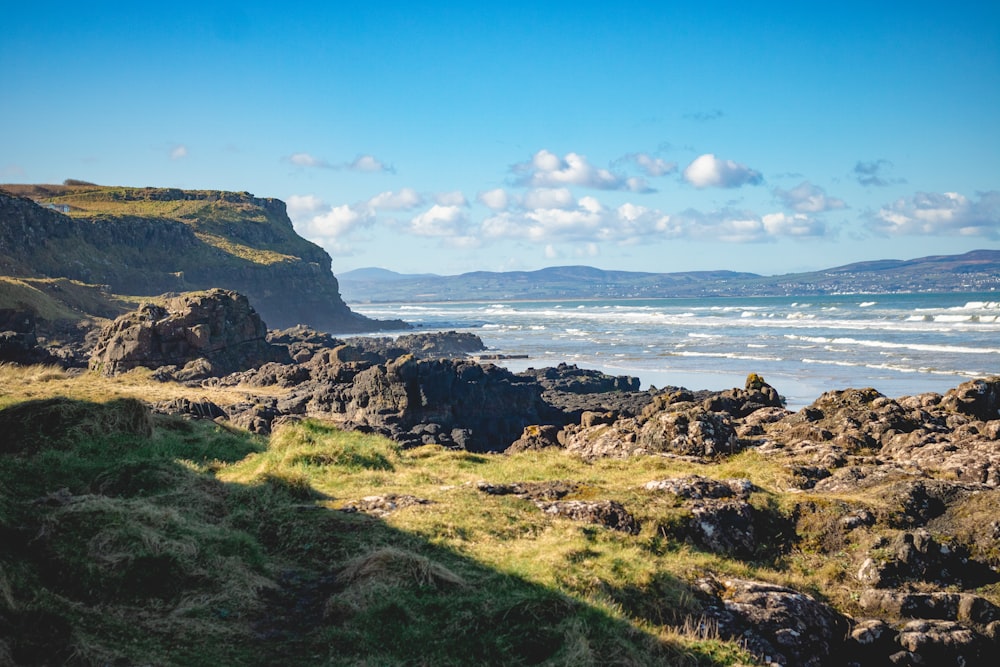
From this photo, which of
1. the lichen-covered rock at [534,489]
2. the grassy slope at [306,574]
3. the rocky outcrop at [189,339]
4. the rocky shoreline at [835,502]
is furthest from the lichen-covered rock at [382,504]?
the rocky outcrop at [189,339]

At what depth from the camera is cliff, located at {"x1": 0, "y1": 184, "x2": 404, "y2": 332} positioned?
273ft

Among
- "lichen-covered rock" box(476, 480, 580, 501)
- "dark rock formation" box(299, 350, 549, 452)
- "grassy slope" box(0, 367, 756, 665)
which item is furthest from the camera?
"dark rock formation" box(299, 350, 549, 452)

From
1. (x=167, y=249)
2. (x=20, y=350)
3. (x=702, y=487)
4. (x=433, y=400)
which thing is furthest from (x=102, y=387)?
(x=167, y=249)

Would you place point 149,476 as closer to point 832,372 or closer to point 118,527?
point 118,527

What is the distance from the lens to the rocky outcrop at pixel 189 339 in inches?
1598

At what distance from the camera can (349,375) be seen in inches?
1346

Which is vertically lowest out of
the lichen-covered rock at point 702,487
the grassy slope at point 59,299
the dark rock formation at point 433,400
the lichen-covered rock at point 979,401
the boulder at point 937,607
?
the dark rock formation at point 433,400

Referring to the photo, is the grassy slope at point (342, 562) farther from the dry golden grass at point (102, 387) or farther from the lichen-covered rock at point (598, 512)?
the dry golden grass at point (102, 387)

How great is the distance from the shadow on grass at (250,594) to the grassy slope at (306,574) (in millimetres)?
20

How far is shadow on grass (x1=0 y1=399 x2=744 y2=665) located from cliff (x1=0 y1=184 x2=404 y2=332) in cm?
7952

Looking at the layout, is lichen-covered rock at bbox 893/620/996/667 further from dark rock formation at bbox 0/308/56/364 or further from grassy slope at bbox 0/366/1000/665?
dark rock formation at bbox 0/308/56/364

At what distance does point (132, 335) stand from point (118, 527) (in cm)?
3710

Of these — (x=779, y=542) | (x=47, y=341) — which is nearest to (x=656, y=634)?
(x=779, y=542)

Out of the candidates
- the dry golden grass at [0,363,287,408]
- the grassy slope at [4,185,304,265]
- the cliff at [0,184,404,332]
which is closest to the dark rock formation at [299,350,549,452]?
the dry golden grass at [0,363,287,408]
